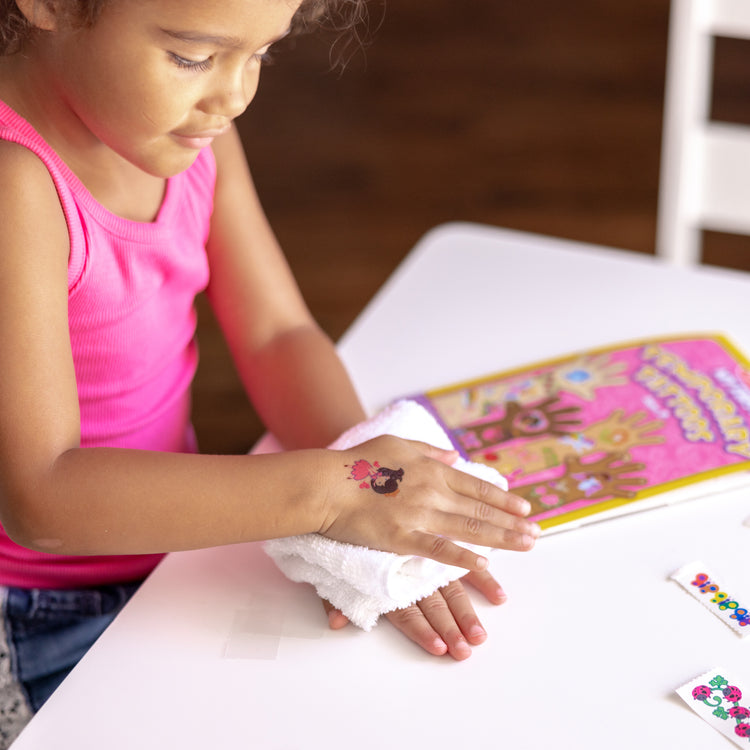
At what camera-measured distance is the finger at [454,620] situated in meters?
0.70

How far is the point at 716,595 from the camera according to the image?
74 centimetres

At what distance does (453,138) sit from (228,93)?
2.31 m

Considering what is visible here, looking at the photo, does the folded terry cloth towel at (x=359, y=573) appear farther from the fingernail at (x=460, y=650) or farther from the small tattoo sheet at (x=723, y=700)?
the small tattoo sheet at (x=723, y=700)

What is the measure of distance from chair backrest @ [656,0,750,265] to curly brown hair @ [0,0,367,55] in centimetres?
50

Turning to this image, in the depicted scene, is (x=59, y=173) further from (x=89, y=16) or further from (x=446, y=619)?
(x=446, y=619)

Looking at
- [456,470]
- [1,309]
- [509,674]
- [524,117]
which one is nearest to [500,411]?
[456,470]

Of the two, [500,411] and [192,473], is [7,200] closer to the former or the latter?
[192,473]

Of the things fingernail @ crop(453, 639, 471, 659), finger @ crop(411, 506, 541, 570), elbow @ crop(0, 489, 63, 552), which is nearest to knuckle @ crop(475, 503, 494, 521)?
finger @ crop(411, 506, 541, 570)

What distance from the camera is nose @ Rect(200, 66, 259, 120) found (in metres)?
0.76

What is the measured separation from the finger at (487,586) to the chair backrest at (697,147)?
0.76m

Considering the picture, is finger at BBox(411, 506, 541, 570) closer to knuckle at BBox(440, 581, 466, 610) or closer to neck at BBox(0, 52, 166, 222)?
knuckle at BBox(440, 581, 466, 610)

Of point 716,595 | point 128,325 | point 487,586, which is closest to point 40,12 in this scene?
point 128,325

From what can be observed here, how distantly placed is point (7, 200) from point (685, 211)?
35.4 inches

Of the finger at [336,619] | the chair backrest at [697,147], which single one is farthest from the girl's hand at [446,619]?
the chair backrest at [697,147]
